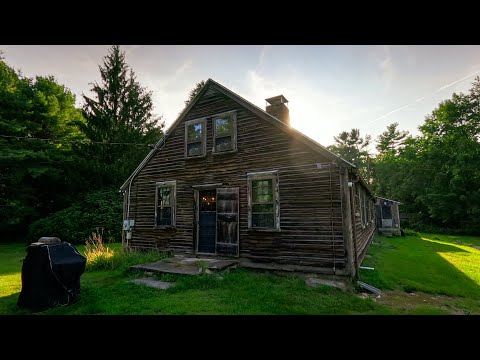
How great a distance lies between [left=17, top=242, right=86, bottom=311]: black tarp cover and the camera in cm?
552

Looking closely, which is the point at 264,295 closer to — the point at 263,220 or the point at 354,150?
the point at 263,220

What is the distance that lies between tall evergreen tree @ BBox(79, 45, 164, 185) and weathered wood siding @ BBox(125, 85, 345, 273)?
10.4m

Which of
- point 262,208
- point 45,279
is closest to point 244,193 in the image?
point 262,208

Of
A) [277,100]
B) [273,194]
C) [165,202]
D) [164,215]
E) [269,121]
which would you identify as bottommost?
[164,215]

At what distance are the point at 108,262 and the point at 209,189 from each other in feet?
15.7

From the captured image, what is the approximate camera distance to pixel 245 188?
31.5ft

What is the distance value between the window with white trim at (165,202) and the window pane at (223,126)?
3118 mm

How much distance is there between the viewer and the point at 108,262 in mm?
9664

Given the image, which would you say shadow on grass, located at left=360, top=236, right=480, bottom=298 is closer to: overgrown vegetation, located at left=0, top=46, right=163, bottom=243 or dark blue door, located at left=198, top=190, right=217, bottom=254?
dark blue door, located at left=198, top=190, right=217, bottom=254

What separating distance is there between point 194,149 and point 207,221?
329 cm

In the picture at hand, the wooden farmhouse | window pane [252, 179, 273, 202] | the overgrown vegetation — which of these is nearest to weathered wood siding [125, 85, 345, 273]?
the wooden farmhouse
